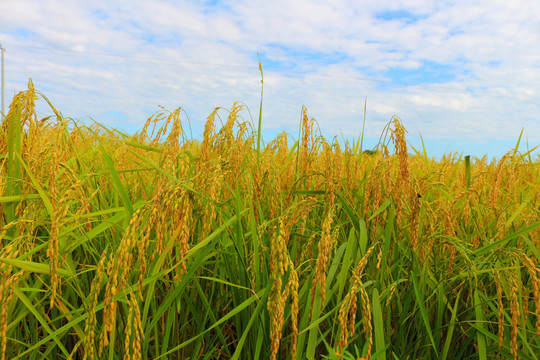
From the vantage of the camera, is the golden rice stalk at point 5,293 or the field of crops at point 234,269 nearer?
the golden rice stalk at point 5,293

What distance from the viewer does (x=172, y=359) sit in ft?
5.49

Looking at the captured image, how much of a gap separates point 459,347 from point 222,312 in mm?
1214

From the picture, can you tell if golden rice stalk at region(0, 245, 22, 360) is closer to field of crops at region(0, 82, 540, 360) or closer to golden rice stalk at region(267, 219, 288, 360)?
field of crops at region(0, 82, 540, 360)

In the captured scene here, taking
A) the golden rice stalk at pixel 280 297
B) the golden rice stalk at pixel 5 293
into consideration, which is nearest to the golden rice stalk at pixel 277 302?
the golden rice stalk at pixel 280 297

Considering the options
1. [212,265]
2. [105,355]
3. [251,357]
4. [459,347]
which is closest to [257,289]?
[251,357]

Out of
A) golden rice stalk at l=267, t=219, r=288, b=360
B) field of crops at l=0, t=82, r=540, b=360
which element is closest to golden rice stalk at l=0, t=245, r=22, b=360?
field of crops at l=0, t=82, r=540, b=360

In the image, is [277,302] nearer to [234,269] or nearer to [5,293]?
[234,269]

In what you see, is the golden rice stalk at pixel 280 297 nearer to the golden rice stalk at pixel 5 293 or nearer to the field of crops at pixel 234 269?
the field of crops at pixel 234 269

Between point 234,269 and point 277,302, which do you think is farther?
point 234,269

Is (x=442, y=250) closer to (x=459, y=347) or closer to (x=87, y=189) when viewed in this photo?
(x=459, y=347)

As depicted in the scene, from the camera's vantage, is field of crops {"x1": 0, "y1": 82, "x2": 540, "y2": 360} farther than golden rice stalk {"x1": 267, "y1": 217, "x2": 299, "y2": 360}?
Yes

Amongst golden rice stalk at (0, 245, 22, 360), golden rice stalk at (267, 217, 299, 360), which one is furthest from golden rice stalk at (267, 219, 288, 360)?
golden rice stalk at (0, 245, 22, 360)

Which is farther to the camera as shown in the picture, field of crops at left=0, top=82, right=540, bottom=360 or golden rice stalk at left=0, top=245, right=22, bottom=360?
field of crops at left=0, top=82, right=540, bottom=360

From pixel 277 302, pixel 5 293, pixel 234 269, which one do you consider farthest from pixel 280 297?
pixel 5 293
